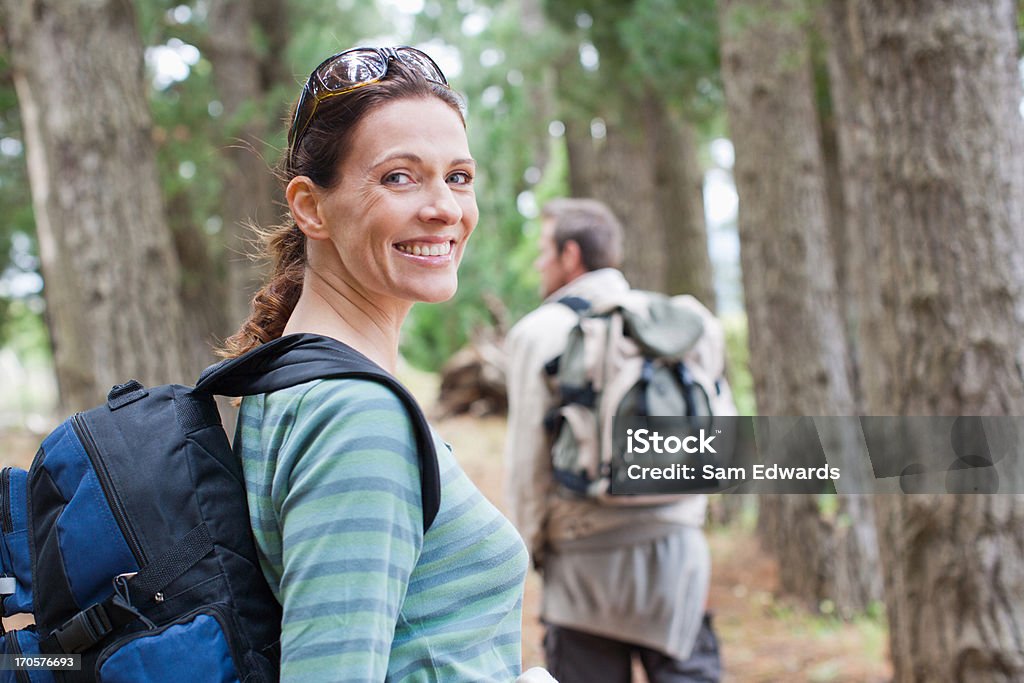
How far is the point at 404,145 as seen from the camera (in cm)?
156

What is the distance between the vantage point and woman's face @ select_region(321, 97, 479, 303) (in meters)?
1.56

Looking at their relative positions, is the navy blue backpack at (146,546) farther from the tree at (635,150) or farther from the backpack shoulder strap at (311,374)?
the tree at (635,150)

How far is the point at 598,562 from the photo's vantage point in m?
3.82

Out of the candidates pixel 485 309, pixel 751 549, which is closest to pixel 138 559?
pixel 751 549

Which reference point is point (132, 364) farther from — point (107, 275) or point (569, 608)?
point (569, 608)

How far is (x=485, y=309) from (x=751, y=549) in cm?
860

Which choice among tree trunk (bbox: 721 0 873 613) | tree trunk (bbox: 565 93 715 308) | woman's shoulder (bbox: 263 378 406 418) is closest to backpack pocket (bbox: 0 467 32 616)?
woman's shoulder (bbox: 263 378 406 418)

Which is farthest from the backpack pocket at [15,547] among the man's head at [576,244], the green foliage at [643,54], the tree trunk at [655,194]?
the tree trunk at [655,194]

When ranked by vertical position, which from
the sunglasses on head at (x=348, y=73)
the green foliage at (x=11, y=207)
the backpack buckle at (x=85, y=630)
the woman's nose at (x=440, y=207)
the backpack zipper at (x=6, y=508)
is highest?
the green foliage at (x=11, y=207)

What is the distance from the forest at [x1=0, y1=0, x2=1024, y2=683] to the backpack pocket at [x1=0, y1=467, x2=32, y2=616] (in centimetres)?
66

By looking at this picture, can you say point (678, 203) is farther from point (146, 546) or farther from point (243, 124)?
point (146, 546)

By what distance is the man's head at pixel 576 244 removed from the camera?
167 inches

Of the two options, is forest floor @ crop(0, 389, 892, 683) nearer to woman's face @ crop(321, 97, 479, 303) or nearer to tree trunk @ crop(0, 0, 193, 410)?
tree trunk @ crop(0, 0, 193, 410)

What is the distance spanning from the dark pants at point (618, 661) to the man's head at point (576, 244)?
1513 mm
